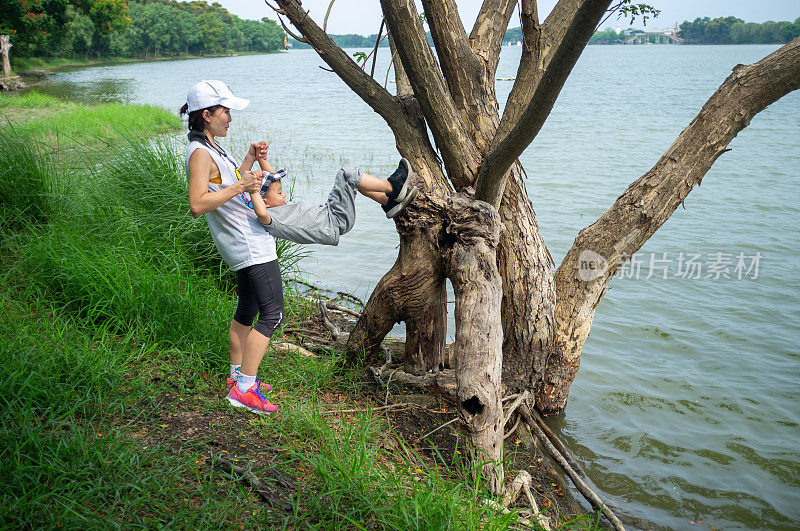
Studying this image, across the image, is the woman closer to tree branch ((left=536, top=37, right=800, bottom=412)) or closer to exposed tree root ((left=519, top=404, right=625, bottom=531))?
exposed tree root ((left=519, top=404, right=625, bottom=531))

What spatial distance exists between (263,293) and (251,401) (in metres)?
0.61

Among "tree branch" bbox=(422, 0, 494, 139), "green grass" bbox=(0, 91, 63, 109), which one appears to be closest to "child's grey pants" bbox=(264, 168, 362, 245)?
"tree branch" bbox=(422, 0, 494, 139)

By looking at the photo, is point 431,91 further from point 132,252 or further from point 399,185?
point 132,252

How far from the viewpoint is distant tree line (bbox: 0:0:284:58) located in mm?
35688

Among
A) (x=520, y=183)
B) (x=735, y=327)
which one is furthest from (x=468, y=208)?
(x=735, y=327)

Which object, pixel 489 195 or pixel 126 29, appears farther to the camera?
pixel 126 29

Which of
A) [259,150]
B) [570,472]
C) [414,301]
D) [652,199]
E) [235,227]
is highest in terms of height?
[259,150]

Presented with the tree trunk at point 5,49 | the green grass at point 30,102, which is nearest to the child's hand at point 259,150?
the green grass at point 30,102

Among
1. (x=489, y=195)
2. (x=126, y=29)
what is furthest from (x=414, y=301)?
(x=126, y=29)

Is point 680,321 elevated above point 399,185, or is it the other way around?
point 399,185

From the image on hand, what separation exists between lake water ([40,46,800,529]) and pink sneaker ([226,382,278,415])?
2.29m

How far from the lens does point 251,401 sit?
3281 millimetres

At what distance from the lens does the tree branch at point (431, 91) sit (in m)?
3.68

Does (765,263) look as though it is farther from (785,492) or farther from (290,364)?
(290,364)
